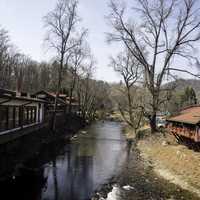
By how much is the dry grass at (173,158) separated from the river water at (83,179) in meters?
1.06

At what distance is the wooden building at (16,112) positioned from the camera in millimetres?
17938

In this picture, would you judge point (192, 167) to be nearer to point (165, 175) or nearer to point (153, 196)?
point (165, 175)

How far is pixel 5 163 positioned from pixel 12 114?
4.50 meters

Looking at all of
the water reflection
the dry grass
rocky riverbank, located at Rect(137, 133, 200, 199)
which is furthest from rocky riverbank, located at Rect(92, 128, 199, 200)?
A: the water reflection

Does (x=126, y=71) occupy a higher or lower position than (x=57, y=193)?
higher

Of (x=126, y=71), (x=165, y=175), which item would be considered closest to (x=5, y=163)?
(x=165, y=175)

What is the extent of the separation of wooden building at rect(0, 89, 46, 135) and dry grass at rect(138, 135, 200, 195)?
10.5m

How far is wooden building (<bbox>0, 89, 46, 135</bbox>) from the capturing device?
58.9ft

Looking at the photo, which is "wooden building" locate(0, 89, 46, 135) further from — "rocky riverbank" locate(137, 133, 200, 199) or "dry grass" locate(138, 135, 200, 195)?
"dry grass" locate(138, 135, 200, 195)

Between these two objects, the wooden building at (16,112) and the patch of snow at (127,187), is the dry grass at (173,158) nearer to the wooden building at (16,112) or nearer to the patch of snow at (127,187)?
the patch of snow at (127,187)

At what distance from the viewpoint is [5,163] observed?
56.0ft

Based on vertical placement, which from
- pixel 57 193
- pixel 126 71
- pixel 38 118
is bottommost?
pixel 57 193

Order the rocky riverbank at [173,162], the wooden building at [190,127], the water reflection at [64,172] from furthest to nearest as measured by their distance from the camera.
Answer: the wooden building at [190,127], the rocky riverbank at [173,162], the water reflection at [64,172]

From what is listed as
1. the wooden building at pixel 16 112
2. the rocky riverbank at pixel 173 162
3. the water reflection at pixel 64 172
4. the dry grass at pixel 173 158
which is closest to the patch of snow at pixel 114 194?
the water reflection at pixel 64 172
